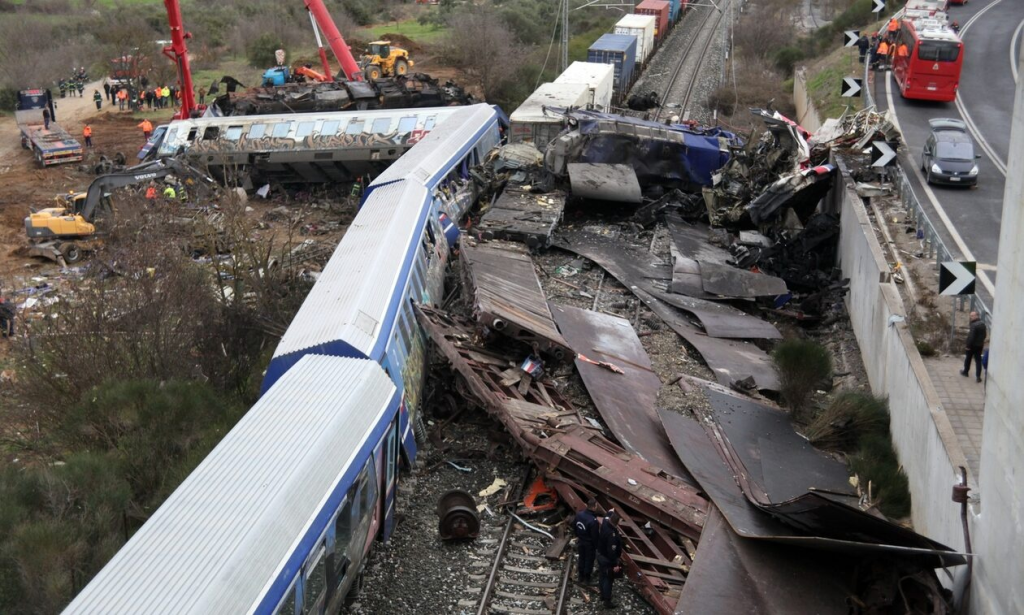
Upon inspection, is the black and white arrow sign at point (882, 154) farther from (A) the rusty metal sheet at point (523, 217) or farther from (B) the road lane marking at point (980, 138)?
(A) the rusty metal sheet at point (523, 217)

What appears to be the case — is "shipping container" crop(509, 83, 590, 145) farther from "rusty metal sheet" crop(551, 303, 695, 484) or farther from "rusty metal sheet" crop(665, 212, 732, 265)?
"rusty metal sheet" crop(551, 303, 695, 484)

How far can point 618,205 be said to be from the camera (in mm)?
25766

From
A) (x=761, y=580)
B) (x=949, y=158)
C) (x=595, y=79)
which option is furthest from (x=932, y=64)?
(x=761, y=580)

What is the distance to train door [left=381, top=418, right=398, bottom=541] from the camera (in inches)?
460

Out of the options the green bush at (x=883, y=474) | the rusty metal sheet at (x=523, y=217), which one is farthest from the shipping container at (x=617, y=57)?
the green bush at (x=883, y=474)

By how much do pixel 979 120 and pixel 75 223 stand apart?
27.8 m

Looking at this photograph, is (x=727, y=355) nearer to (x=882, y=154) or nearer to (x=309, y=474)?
(x=882, y=154)

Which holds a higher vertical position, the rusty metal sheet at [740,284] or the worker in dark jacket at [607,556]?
the worker in dark jacket at [607,556]

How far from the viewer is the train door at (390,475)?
11680 mm

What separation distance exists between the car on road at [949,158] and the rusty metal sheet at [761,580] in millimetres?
16422

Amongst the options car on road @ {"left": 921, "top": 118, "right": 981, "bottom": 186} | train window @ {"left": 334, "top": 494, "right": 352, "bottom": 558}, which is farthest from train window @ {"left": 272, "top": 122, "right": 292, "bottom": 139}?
train window @ {"left": 334, "top": 494, "right": 352, "bottom": 558}

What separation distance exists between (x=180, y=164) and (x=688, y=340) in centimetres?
1704

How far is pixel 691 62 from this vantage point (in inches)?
1917

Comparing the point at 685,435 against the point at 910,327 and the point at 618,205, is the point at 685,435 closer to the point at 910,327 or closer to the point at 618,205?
the point at 910,327
